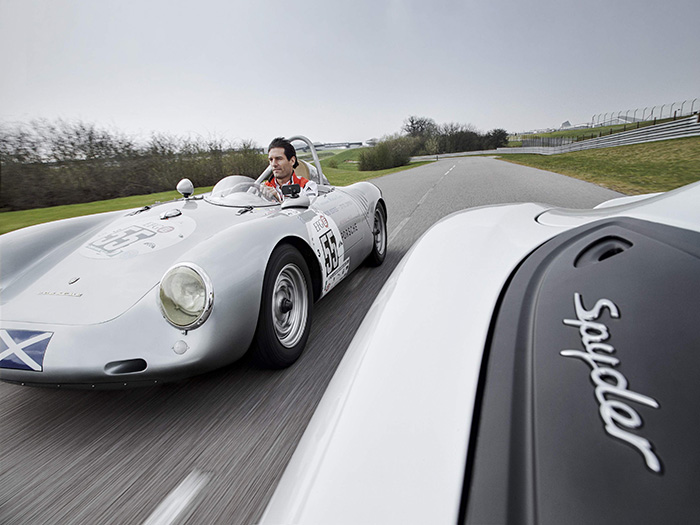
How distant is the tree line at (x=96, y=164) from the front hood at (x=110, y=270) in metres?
2.26

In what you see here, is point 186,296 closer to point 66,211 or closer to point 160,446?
point 160,446

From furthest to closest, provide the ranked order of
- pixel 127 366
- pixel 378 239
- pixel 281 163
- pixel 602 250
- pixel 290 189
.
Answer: pixel 378 239 → pixel 281 163 → pixel 290 189 → pixel 127 366 → pixel 602 250

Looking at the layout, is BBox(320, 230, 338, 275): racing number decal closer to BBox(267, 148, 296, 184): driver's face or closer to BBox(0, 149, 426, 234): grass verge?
BBox(267, 148, 296, 184): driver's face

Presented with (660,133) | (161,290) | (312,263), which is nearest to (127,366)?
(161,290)

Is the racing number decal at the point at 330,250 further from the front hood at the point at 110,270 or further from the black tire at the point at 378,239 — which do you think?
the black tire at the point at 378,239

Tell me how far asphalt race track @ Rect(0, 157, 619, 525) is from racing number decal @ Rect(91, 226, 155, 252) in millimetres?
842

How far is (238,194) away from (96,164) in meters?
5.26

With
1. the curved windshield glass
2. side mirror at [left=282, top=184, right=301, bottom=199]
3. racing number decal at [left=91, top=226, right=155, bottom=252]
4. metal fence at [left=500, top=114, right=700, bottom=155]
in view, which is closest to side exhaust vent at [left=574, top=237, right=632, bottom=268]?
metal fence at [left=500, top=114, right=700, bottom=155]

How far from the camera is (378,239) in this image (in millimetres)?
4414

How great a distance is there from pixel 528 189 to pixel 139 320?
32.9ft

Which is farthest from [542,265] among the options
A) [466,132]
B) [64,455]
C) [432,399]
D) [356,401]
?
[466,132]

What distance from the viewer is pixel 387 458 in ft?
2.24

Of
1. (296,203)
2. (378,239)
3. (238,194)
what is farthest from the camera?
(378,239)

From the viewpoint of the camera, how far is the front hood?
1860 mm
